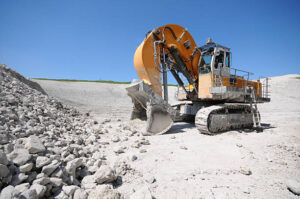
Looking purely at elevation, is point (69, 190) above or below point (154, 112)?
below

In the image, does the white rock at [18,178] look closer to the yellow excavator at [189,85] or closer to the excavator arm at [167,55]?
the yellow excavator at [189,85]

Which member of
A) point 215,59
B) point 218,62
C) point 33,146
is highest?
point 215,59

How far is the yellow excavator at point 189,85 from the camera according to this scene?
5.82 meters

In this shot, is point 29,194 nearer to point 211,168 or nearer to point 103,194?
point 103,194

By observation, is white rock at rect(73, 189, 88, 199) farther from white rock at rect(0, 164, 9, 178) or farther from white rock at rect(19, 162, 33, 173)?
white rock at rect(0, 164, 9, 178)

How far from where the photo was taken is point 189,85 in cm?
823

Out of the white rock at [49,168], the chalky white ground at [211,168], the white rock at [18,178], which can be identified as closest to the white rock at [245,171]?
the chalky white ground at [211,168]

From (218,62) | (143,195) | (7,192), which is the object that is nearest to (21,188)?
(7,192)

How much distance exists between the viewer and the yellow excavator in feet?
19.1

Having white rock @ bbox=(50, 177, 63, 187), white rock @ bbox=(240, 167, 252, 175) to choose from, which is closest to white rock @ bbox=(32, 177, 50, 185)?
white rock @ bbox=(50, 177, 63, 187)

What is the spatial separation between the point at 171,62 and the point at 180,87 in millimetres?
2065

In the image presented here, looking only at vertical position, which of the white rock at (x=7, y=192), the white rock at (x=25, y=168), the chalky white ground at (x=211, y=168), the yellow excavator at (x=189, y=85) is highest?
the yellow excavator at (x=189, y=85)

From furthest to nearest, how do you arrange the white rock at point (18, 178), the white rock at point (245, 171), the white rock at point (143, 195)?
the white rock at point (245, 171)
the white rock at point (143, 195)
the white rock at point (18, 178)

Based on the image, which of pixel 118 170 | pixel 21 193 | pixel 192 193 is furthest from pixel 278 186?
pixel 21 193
